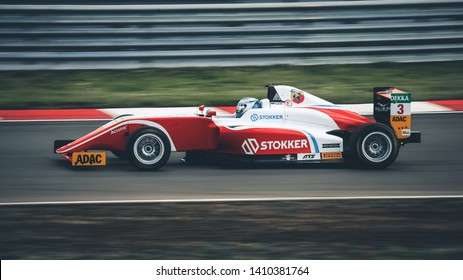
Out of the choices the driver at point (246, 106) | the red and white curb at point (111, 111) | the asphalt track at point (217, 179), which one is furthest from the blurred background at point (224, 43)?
the driver at point (246, 106)

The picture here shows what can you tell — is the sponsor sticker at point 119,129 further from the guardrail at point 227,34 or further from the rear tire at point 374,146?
the guardrail at point 227,34

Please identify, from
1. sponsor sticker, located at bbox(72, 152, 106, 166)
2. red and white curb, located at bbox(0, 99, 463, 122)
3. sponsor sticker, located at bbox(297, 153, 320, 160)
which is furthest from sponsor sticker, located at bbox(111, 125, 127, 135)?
red and white curb, located at bbox(0, 99, 463, 122)

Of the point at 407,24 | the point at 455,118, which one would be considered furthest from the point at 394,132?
the point at 407,24

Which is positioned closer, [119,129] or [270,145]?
[119,129]

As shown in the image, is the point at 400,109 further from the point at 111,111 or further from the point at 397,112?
the point at 111,111

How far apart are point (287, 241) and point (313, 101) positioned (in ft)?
11.3

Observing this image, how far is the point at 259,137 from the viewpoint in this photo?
9336 millimetres

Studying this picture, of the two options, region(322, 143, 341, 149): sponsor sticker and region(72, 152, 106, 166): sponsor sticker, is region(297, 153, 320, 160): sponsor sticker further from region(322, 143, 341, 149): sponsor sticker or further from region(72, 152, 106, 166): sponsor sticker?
region(72, 152, 106, 166): sponsor sticker

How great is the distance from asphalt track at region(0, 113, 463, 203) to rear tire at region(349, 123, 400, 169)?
12 centimetres

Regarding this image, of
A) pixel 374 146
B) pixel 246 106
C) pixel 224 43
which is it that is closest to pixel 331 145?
pixel 374 146

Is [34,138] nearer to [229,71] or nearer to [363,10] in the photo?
[229,71]

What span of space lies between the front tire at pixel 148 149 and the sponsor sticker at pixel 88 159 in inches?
13.5

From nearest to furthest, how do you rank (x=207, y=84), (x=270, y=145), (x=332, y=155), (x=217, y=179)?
(x=217, y=179) < (x=270, y=145) < (x=332, y=155) < (x=207, y=84)

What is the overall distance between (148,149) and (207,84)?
5.87 meters
